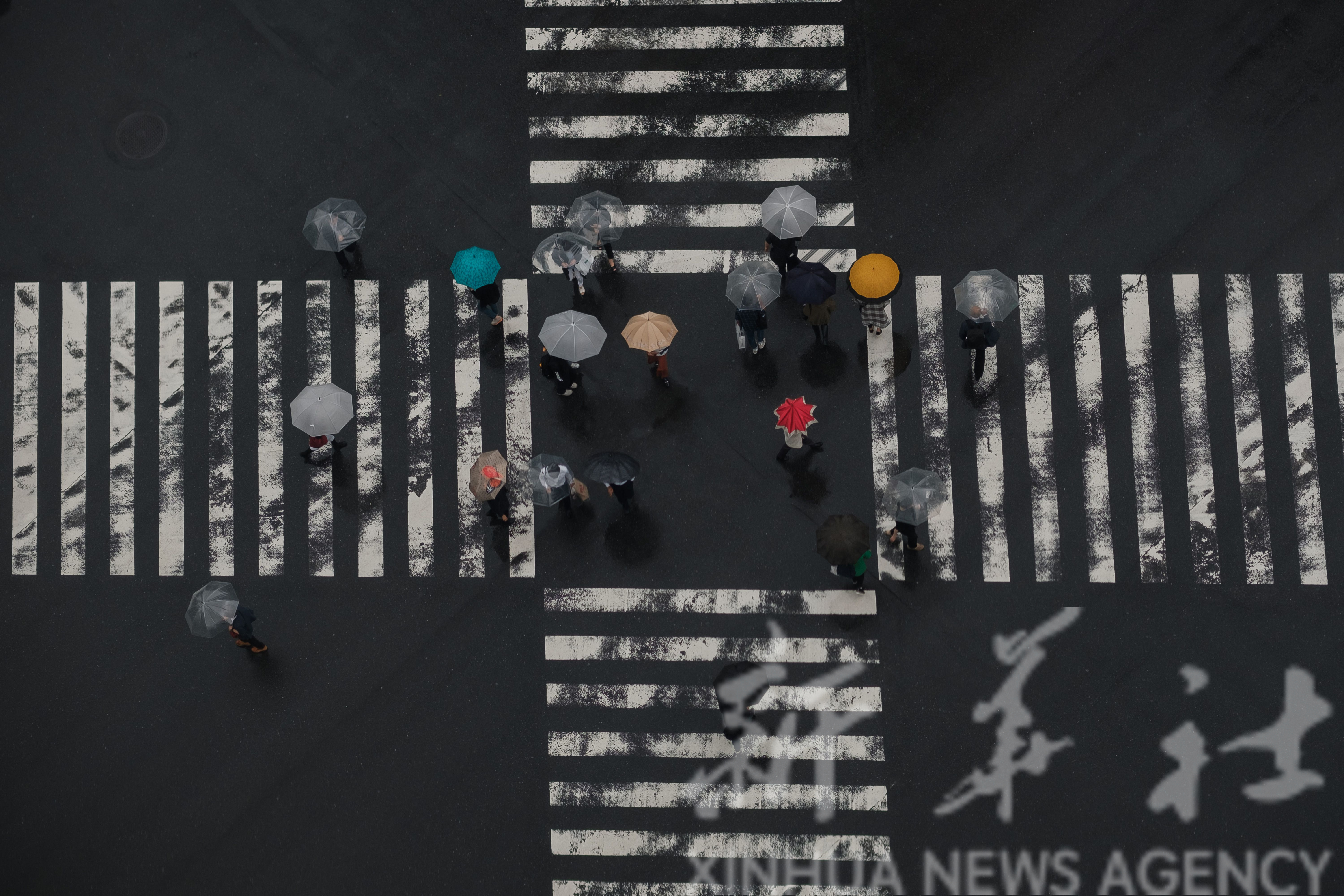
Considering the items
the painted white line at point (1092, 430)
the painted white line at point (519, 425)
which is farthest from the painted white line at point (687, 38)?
the painted white line at point (1092, 430)

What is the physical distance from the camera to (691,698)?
18938 mm

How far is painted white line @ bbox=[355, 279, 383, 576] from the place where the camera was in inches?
772

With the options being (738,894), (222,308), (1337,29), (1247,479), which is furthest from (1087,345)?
(222,308)

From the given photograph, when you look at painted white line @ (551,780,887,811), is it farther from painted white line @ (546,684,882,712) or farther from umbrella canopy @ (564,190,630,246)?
umbrella canopy @ (564,190,630,246)

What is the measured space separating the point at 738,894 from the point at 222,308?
503 inches

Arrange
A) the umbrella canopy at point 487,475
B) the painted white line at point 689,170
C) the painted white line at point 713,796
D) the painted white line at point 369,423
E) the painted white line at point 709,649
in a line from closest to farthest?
the umbrella canopy at point 487,475
the painted white line at point 713,796
the painted white line at point 709,649
the painted white line at point 369,423
the painted white line at point 689,170

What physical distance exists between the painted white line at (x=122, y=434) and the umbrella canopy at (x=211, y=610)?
233 cm

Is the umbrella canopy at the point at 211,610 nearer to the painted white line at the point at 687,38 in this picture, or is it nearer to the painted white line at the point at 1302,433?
the painted white line at the point at 687,38

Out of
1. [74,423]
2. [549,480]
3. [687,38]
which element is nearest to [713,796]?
[549,480]

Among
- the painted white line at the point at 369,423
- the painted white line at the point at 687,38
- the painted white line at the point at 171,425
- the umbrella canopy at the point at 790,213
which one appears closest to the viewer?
the umbrella canopy at the point at 790,213

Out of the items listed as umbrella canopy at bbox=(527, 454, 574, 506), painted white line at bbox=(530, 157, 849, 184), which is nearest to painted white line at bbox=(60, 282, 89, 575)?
umbrella canopy at bbox=(527, 454, 574, 506)

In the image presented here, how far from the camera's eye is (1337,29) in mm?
20453

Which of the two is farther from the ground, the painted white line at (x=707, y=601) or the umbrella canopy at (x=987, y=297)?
the umbrella canopy at (x=987, y=297)

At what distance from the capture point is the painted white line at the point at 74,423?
19.9m
